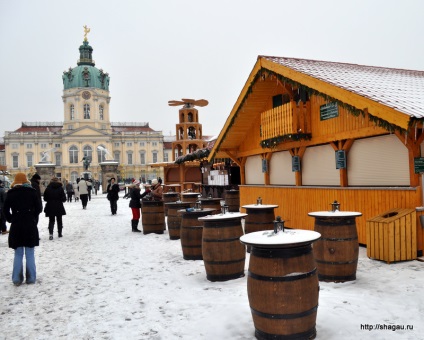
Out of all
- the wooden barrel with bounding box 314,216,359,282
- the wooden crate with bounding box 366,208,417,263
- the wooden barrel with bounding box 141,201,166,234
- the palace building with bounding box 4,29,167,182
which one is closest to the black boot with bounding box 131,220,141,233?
the wooden barrel with bounding box 141,201,166,234

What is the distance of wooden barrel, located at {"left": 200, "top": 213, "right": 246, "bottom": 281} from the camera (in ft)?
20.1

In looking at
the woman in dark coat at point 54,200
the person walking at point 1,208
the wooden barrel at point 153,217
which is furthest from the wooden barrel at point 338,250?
the person walking at point 1,208

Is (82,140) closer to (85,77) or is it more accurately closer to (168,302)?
(85,77)

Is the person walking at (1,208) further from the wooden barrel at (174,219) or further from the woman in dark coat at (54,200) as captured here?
the wooden barrel at (174,219)

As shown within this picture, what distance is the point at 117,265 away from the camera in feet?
25.9

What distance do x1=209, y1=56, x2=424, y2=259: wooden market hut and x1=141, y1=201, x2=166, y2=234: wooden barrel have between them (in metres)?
3.47

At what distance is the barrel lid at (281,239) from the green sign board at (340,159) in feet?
16.4

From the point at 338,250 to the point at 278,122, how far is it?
5714mm

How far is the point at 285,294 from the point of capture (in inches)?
151

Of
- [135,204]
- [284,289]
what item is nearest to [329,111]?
[284,289]

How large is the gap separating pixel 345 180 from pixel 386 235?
2391 millimetres

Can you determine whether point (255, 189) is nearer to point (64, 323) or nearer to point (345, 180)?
point (345, 180)

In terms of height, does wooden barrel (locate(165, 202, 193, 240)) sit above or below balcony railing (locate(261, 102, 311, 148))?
below

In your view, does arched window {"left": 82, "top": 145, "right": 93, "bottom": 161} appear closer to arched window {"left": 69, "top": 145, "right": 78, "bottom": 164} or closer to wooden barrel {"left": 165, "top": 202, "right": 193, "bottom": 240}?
arched window {"left": 69, "top": 145, "right": 78, "bottom": 164}
